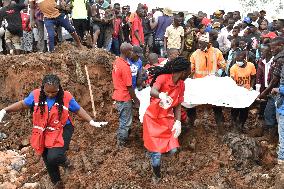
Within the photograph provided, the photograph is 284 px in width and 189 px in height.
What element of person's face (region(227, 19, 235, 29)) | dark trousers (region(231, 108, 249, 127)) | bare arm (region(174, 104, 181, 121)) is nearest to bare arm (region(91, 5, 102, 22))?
person's face (region(227, 19, 235, 29))

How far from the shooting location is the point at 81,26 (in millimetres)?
10164

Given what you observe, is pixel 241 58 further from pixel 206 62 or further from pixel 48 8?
pixel 48 8

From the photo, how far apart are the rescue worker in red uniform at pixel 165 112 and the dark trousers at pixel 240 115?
1450 millimetres

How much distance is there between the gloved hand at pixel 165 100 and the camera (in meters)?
5.36

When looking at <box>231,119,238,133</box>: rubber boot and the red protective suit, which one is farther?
<box>231,119,238,133</box>: rubber boot

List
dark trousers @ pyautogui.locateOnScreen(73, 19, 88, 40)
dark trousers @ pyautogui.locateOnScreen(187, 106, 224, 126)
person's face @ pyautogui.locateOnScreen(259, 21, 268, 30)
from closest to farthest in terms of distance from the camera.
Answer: dark trousers @ pyautogui.locateOnScreen(187, 106, 224, 126) → dark trousers @ pyautogui.locateOnScreen(73, 19, 88, 40) → person's face @ pyautogui.locateOnScreen(259, 21, 268, 30)

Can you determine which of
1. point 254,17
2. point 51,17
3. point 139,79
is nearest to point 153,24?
point 254,17

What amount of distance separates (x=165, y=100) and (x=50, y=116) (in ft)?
4.69

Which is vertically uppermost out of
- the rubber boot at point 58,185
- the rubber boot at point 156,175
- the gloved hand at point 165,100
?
the gloved hand at point 165,100

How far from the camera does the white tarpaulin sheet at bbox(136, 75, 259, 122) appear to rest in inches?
255

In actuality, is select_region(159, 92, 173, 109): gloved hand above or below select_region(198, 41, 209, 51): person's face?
below

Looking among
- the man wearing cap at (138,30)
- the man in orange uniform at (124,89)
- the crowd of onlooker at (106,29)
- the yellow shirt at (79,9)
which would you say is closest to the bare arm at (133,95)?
the man in orange uniform at (124,89)

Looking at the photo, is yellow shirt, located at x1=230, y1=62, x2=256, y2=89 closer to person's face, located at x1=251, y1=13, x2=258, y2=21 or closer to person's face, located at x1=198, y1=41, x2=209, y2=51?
person's face, located at x1=198, y1=41, x2=209, y2=51

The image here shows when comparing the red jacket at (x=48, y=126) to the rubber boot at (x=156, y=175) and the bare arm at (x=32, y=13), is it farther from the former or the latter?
the bare arm at (x=32, y=13)
